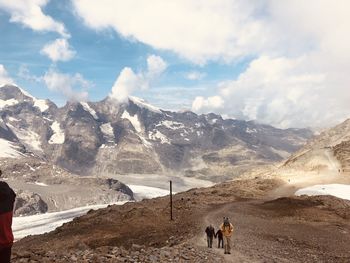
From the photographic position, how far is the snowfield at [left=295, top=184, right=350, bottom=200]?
273ft

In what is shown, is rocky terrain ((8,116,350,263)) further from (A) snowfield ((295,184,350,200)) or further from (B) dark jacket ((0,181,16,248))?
(B) dark jacket ((0,181,16,248))

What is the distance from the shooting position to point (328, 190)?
282ft

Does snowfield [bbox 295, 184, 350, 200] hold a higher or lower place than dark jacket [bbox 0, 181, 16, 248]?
higher

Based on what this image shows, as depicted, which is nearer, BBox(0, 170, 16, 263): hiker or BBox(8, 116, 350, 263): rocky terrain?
BBox(0, 170, 16, 263): hiker

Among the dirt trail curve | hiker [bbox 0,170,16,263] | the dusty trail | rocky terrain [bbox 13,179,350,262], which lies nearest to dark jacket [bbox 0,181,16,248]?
hiker [bbox 0,170,16,263]

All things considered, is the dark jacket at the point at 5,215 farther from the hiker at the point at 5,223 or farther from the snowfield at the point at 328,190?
the snowfield at the point at 328,190

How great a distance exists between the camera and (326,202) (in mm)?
64750

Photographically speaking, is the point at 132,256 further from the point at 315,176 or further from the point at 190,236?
the point at 315,176

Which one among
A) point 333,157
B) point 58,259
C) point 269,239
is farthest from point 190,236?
point 333,157

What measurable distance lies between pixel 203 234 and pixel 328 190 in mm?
54362

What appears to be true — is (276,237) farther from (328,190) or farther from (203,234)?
(328,190)

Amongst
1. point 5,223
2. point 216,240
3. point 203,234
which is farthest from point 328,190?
point 5,223

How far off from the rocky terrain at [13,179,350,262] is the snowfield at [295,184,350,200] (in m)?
14.3

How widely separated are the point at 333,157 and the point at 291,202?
220 feet
